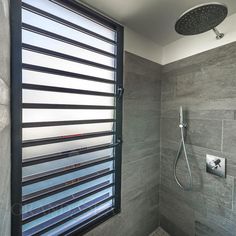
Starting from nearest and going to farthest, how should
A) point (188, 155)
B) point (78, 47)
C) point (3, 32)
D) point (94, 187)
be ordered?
point (3, 32), point (78, 47), point (94, 187), point (188, 155)

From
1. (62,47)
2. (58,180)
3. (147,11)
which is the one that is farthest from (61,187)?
(147,11)

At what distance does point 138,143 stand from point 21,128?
953 millimetres

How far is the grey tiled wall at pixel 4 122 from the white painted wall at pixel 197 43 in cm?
136

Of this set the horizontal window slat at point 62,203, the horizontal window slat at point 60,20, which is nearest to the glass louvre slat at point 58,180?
the horizontal window slat at point 62,203

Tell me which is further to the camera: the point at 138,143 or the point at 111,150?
the point at 138,143

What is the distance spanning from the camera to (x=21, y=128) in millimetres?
752

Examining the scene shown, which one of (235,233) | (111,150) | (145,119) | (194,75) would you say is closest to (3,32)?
(111,150)

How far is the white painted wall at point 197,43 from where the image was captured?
3.52ft

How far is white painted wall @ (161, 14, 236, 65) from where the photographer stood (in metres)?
1.07

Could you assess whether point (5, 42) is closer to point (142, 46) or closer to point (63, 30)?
point (63, 30)

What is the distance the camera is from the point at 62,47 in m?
0.92

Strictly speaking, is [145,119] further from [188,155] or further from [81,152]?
[81,152]

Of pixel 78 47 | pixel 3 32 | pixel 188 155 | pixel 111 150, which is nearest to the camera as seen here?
Answer: pixel 3 32

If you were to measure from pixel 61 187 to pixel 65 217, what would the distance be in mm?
226
